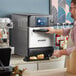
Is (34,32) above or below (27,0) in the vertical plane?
below

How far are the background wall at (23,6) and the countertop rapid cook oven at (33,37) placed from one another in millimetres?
159

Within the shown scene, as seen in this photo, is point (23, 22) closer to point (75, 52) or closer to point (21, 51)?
point (21, 51)

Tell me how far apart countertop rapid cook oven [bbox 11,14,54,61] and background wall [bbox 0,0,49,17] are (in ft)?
0.52

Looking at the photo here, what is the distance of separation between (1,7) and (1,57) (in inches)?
46.6

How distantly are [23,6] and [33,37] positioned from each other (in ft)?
1.71

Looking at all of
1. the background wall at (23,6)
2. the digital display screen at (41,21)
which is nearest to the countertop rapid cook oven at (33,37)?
the digital display screen at (41,21)

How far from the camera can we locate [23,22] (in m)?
2.39

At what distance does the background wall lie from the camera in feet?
8.52

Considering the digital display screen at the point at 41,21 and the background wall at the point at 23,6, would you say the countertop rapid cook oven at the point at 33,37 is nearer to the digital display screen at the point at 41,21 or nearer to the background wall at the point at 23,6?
the digital display screen at the point at 41,21

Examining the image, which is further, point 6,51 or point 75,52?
point 6,51

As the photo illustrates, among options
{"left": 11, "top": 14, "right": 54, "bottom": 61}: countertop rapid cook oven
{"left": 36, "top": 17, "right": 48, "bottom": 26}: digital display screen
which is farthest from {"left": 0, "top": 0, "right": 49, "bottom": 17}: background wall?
{"left": 36, "top": 17, "right": 48, "bottom": 26}: digital display screen

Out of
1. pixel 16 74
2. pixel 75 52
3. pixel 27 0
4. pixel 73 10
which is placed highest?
pixel 27 0

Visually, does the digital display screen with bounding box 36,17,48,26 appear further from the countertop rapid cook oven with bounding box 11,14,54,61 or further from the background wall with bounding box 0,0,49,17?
the background wall with bounding box 0,0,49,17

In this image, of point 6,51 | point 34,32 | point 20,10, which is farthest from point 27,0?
point 6,51
